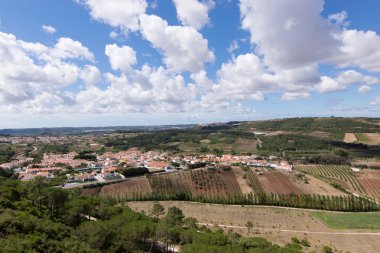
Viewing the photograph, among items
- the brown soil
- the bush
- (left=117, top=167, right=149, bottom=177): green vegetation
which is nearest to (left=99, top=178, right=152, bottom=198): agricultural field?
(left=117, top=167, right=149, bottom=177): green vegetation

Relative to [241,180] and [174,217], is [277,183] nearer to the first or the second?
[241,180]

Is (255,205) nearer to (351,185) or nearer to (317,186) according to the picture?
(317,186)

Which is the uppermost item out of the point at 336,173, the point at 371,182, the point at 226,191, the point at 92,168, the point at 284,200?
the point at 92,168

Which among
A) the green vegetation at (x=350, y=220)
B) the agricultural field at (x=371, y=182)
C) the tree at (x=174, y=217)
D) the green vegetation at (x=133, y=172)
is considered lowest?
the agricultural field at (x=371, y=182)

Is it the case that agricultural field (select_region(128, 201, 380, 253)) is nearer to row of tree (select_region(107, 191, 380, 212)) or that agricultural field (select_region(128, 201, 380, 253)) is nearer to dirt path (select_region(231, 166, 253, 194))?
row of tree (select_region(107, 191, 380, 212))

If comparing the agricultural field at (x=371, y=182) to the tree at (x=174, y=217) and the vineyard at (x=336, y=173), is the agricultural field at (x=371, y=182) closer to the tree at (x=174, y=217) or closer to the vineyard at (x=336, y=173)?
the vineyard at (x=336, y=173)

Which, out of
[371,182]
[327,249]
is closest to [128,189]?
[327,249]

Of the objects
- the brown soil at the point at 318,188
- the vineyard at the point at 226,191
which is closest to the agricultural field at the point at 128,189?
the vineyard at the point at 226,191
